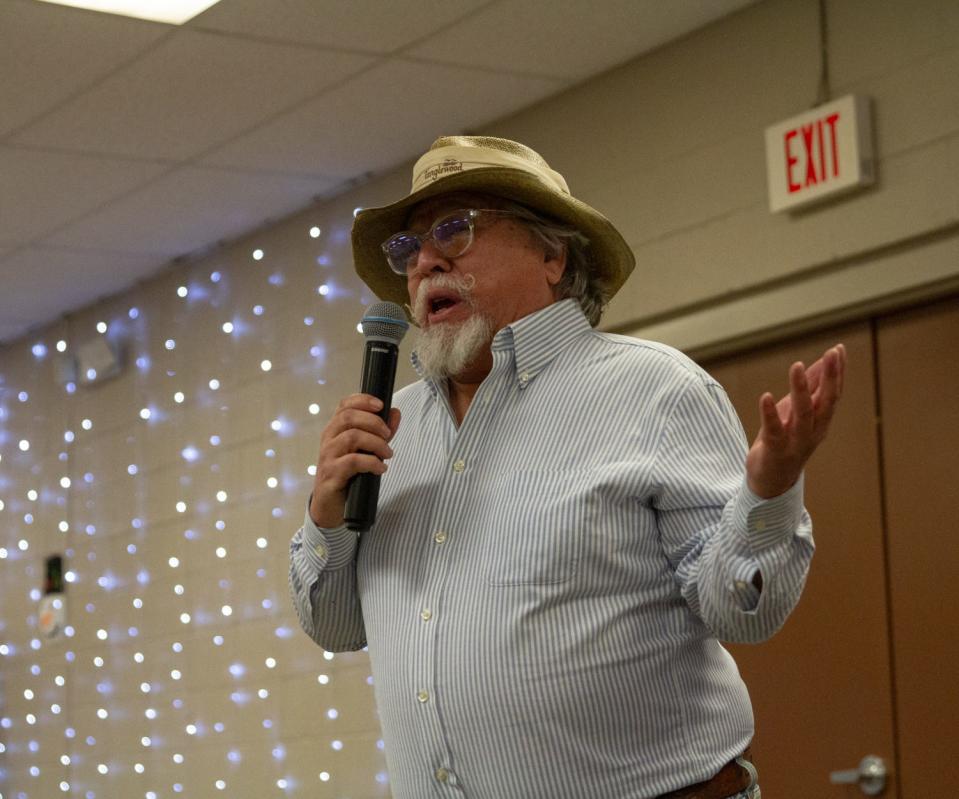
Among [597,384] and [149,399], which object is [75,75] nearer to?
[149,399]

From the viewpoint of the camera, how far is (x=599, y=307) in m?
2.22

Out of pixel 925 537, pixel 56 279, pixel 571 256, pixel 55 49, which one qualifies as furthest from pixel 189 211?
pixel 571 256

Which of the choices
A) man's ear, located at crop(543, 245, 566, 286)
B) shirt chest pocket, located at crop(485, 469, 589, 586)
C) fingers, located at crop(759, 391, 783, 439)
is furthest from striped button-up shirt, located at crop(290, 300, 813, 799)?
man's ear, located at crop(543, 245, 566, 286)

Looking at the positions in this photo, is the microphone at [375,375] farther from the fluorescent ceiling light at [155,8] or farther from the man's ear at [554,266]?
the fluorescent ceiling light at [155,8]

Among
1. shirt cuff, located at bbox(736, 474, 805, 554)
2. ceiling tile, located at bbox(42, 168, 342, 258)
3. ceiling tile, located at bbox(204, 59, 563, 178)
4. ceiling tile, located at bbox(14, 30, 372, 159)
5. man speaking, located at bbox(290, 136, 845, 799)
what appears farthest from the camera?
ceiling tile, located at bbox(42, 168, 342, 258)

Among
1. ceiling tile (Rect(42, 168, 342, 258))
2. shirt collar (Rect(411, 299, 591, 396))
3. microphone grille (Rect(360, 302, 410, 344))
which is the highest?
ceiling tile (Rect(42, 168, 342, 258))

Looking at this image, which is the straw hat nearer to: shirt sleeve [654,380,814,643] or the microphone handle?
the microphone handle

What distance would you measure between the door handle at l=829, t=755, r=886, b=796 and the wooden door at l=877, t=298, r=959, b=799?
2.1 inches

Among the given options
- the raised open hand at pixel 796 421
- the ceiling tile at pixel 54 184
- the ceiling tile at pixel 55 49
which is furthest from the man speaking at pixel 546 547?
the ceiling tile at pixel 54 184

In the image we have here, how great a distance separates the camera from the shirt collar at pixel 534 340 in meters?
1.98

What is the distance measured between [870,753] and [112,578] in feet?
11.5

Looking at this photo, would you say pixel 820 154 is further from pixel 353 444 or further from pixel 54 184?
pixel 54 184

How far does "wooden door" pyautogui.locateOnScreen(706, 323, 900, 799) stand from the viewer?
138 inches

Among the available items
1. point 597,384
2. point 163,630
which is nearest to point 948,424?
point 597,384
